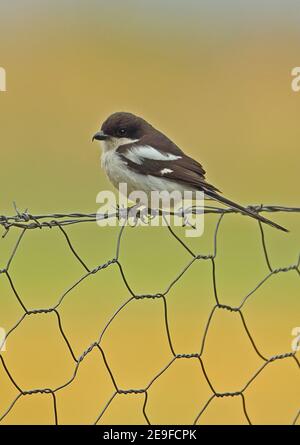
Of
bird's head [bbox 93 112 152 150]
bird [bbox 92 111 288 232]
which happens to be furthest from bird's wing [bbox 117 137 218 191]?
bird's head [bbox 93 112 152 150]

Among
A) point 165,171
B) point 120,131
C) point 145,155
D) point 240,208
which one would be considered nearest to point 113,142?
point 120,131

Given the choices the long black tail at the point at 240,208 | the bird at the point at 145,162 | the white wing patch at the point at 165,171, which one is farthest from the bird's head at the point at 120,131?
the long black tail at the point at 240,208

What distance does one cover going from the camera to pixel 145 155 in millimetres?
4188

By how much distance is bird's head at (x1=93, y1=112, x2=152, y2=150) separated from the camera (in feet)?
14.4

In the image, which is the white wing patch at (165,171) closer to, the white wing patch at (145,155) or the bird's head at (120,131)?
the white wing patch at (145,155)

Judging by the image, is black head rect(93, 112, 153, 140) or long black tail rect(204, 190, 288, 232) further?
black head rect(93, 112, 153, 140)

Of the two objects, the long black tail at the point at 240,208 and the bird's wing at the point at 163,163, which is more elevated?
the bird's wing at the point at 163,163

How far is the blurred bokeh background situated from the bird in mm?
1317

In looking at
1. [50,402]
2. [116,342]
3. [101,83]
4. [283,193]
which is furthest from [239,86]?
[50,402]

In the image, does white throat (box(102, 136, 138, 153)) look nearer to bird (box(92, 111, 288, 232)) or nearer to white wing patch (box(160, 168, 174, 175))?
bird (box(92, 111, 288, 232))

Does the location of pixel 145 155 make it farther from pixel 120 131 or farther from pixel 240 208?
pixel 240 208

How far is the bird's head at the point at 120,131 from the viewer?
14.4 feet

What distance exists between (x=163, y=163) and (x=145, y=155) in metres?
0.10

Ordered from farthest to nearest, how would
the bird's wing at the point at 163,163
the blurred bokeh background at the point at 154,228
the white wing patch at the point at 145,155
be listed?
the blurred bokeh background at the point at 154,228
the white wing patch at the point at 145,155
the bird's wing at the point at 163,163
